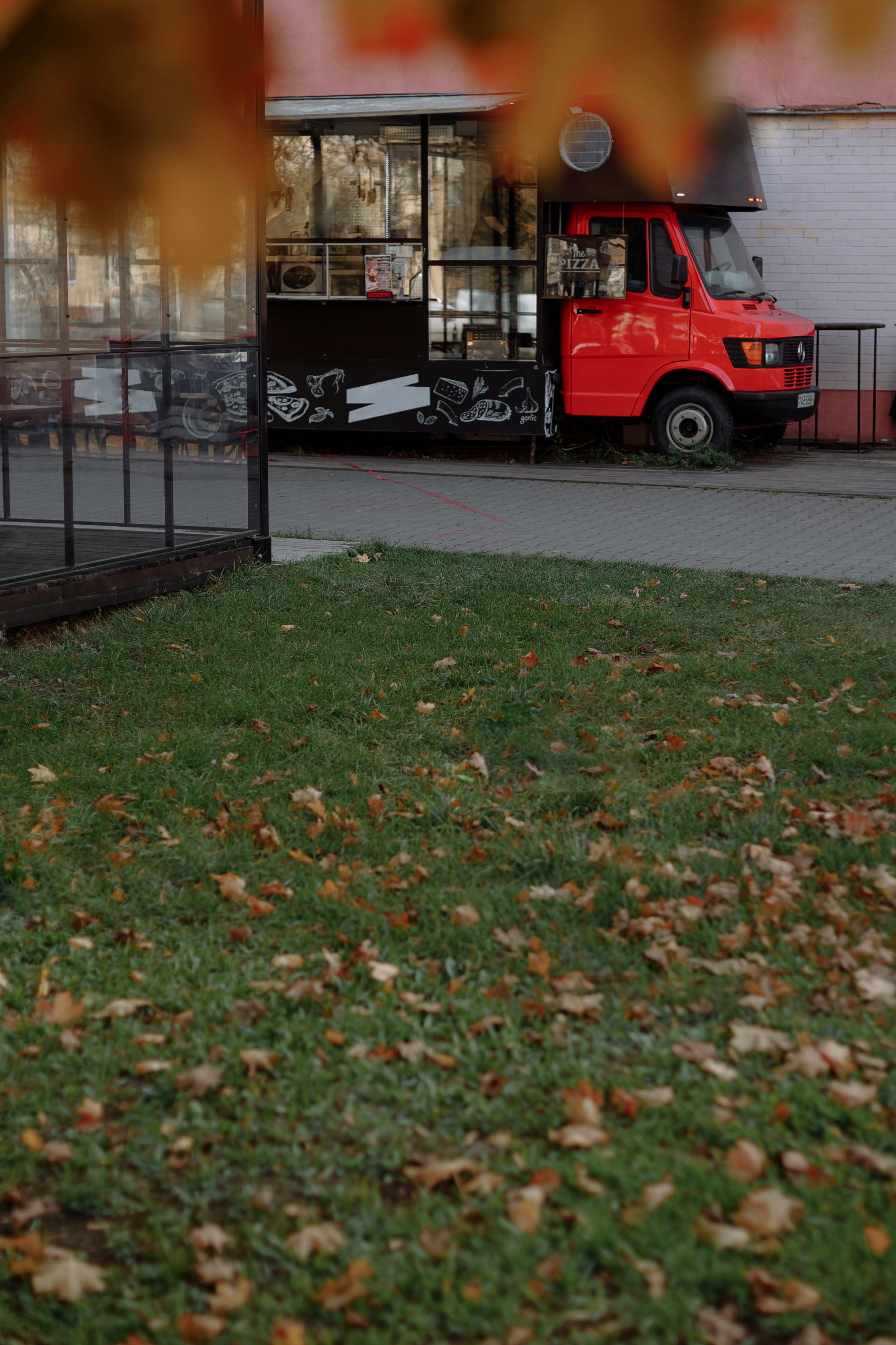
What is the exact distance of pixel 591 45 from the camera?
1.51 meters

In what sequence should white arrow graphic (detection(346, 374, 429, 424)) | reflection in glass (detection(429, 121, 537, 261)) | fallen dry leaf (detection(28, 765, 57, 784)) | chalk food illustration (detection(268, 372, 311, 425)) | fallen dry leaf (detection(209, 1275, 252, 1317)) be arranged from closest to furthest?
fallen dry leaf (detection(209, 1275, 252, 1317)) → fallen dry leaf (detection(28, 765, 57, 784)) → reflection in glass (detection(429, 121, 537, 261)) → white arrow graphic (detection(346, 374, 429, 424)) → chalk food illustration (detection(268, 372, 311, 425))

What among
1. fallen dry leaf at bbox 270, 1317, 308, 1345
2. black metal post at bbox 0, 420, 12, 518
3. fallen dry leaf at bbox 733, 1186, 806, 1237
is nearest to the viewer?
fallen dry leaf at bbox 270, 1317, 308, 1345

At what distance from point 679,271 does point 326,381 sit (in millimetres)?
4490

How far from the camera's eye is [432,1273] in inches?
109

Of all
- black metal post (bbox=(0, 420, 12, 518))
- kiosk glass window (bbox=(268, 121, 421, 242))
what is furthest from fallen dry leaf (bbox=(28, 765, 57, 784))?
kiosk glass window (bbox=(268, 121, 421, 242))

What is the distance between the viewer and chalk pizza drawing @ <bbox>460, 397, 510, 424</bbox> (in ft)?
55.2

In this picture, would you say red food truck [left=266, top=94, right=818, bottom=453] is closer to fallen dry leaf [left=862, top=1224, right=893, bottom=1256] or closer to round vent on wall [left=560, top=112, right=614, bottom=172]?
fallen dry leaf [left=862, top=1224, right=893, bottom=1256]

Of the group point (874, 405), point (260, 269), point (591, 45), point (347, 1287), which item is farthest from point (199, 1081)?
point (874, 405)

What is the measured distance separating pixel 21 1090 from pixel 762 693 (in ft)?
14.1

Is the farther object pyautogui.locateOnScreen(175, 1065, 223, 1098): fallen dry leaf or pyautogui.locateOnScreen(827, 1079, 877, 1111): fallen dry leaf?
pyautogui.locateOnScreen(175, 1065, 223, 1098): fallen dry leaf

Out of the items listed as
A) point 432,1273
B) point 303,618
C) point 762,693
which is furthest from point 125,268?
point 303,618

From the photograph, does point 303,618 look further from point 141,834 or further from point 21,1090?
point 21,1090

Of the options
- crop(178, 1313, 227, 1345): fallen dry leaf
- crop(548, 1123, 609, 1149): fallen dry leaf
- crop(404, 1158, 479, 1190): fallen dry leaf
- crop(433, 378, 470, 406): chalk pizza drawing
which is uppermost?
crop(433, 378, 470, 406): chalk pizza drawing

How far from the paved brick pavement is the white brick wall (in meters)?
1.92
